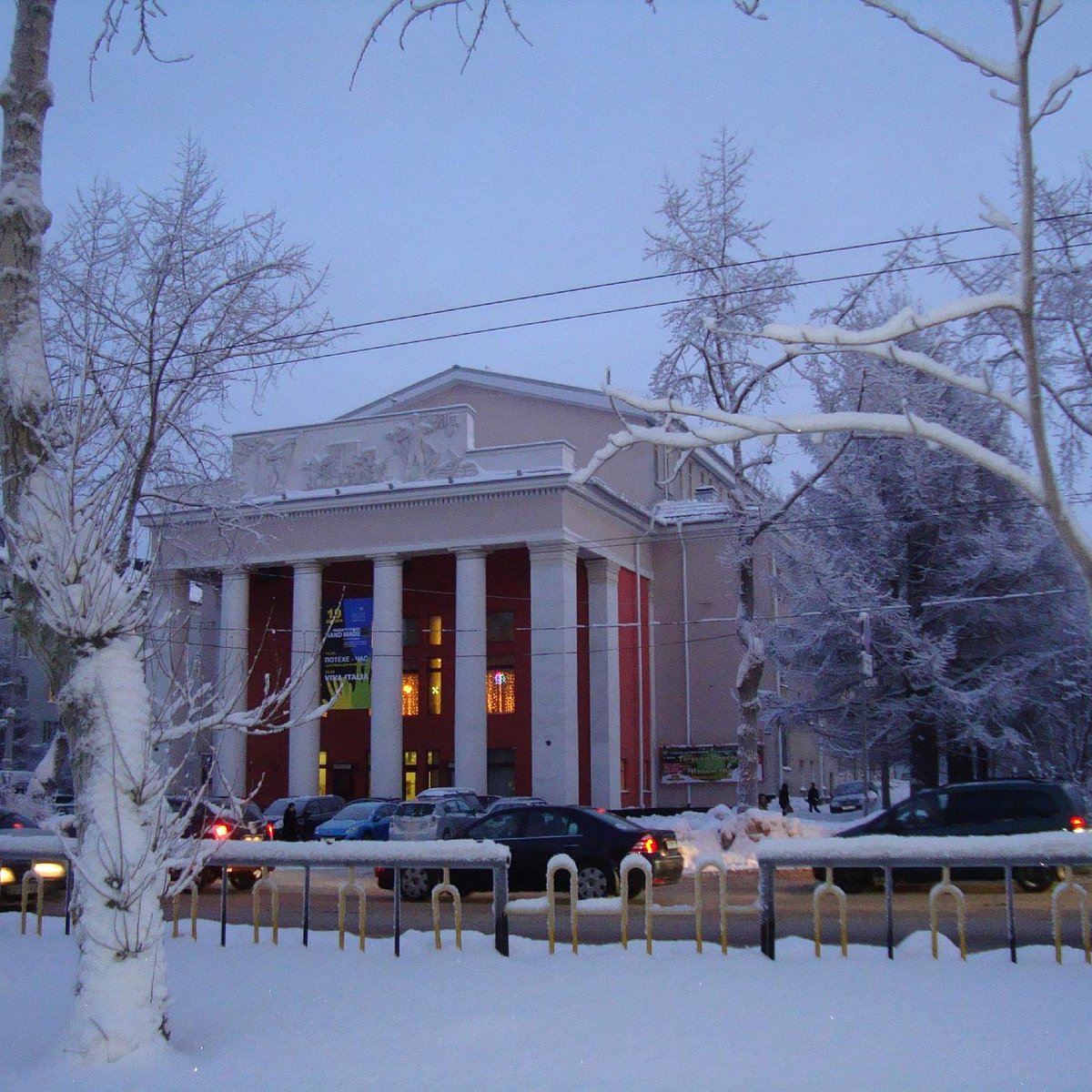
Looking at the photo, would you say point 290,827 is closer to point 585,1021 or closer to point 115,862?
point 585,1021

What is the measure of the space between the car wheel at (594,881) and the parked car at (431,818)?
406 centimetres

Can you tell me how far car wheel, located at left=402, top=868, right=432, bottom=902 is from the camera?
18.5 metres

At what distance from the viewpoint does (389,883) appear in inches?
754

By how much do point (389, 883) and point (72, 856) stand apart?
1285 cm

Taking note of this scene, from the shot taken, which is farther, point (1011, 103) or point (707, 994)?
point (707, 994)

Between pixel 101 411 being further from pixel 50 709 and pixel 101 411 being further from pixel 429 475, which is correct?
pixel 50 709

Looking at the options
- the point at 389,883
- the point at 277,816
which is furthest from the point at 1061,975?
the point at 277,816

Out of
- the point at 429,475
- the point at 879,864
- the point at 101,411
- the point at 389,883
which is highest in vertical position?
the point at 429,475

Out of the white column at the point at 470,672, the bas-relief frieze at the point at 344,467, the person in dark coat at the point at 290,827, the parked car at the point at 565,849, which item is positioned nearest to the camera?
the parked car at the point at 565,849

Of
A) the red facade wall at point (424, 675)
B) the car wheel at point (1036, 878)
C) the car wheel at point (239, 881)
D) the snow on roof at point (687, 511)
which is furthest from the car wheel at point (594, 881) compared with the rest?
the snow on roof at point (687, 511)

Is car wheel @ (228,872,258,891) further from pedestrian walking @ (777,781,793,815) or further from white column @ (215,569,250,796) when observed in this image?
pedestrian walking @ (777,781,793,815)

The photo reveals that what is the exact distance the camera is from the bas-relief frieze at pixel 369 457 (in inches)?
1708

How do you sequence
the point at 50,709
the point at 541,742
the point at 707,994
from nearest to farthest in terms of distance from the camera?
the point at 707,994 < the point at 541,742 < the point at 50,709

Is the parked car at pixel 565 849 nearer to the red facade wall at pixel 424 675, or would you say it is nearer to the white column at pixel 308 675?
the white column at pixel 308 675
